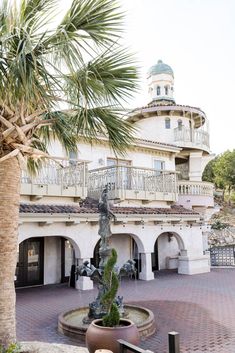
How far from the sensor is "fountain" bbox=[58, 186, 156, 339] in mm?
7895

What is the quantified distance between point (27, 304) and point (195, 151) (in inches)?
603

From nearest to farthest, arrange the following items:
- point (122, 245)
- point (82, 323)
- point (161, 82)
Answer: point (82, 323) → point (122, 245) → point (161, 82)

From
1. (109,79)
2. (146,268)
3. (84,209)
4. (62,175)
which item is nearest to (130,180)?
(84,209)

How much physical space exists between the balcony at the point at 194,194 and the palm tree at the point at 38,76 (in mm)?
14514

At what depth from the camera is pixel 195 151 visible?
74.3 feet

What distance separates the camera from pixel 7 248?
16.9ft

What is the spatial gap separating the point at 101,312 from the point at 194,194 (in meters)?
13.0

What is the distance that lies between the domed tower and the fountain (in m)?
20.0

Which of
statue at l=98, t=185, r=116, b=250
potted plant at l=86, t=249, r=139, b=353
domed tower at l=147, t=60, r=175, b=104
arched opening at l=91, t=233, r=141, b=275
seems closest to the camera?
potted plant at l=86, t=249, r=139, b=353

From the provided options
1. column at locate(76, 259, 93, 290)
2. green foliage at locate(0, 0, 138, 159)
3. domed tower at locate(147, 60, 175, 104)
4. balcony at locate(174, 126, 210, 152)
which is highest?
domed tower at locate(147, 60, 175, 104)

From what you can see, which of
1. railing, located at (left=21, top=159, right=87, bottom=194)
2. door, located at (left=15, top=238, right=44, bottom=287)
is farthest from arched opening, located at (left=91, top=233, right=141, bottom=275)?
railing, located at (left=21, top=159, right=87, bottom=194)

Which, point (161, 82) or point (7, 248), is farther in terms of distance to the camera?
point (161, 82)

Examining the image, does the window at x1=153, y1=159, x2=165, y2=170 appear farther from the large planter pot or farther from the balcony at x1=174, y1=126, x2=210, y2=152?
the large planter pot

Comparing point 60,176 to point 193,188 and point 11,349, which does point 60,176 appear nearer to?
point 193,188
